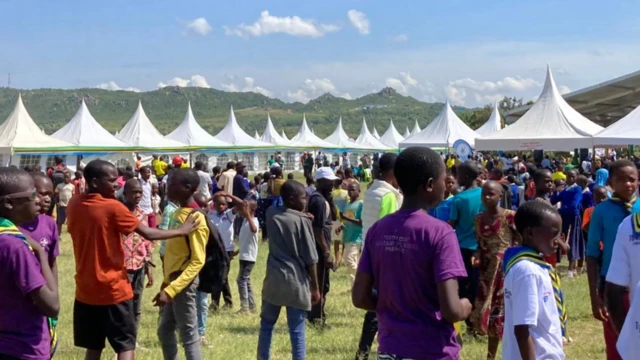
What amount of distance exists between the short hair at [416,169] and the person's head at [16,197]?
6.03ft

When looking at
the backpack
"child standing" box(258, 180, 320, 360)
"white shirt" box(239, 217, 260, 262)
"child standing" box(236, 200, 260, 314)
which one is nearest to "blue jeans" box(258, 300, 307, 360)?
"child standing" box(258, 180, 320, 360)

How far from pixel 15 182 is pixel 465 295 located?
486 centimetres

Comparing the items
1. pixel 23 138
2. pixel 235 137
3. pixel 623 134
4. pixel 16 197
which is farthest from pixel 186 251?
pixel 235 137

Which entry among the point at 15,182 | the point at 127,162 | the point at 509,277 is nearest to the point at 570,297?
the point at 509,277

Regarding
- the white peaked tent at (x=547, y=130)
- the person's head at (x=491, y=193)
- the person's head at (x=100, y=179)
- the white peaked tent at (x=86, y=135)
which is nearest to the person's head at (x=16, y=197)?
the person's head at (x=100, y=179)

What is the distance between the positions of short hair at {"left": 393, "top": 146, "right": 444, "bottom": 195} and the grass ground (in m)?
4.13

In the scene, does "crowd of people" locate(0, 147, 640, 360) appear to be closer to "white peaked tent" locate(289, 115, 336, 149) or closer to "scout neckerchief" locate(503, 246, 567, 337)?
"scout neckerchief" locate(503, 246, 567, 337)

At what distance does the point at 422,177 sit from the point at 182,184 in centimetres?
274

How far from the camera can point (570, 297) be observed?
10.0 m

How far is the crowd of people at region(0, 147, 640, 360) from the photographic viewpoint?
318 cm

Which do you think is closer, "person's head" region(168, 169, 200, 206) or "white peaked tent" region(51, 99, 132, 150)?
"person's head" region(168, 169, 200, 206)

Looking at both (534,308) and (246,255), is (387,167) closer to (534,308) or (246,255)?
(534,308)

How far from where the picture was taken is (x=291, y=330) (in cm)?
582

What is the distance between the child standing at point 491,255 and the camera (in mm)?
6453
